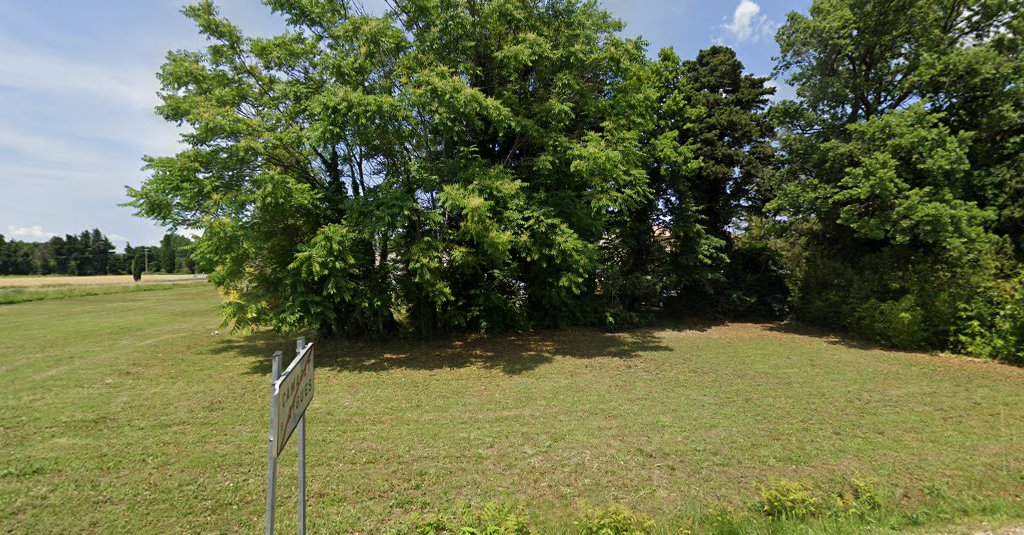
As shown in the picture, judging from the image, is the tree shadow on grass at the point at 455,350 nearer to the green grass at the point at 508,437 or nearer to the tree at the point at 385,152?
the green grass at the point at 508,437

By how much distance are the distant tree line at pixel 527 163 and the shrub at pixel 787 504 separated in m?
6.04

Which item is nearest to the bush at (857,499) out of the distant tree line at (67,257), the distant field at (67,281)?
the distant field at (67,281)

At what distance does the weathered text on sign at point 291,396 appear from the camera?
2.00 m

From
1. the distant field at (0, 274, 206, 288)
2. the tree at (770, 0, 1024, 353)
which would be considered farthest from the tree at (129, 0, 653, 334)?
the distant field at (0, 274, 206, 288)

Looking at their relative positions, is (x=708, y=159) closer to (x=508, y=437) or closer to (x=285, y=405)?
(x=508, y=437)

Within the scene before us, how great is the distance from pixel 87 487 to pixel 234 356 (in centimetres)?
684

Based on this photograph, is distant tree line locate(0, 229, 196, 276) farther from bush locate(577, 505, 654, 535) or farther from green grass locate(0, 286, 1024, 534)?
bush locate(577, 505, 654, 535)

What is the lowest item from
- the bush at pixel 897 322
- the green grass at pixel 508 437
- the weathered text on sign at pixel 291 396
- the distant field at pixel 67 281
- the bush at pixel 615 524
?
the green grass at pixel 508 437

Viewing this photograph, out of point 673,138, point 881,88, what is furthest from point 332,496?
point 881,88

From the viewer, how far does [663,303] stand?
727 inches

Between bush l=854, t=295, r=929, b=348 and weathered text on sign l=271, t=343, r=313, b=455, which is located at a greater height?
weathered text on sign l=271, t=343, r=313, b=455

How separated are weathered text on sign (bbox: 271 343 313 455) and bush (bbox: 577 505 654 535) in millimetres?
2364

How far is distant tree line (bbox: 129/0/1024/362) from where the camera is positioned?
9000mm

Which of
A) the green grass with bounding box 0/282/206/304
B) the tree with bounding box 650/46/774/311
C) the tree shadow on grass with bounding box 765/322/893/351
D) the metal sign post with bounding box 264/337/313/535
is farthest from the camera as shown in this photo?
the green grass with bounding box 0/282/206/304
